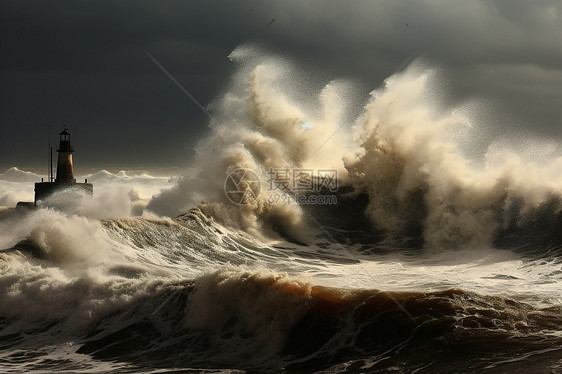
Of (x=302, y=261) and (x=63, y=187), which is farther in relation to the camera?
(x=63, y=187)

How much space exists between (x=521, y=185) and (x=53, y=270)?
51.3ft

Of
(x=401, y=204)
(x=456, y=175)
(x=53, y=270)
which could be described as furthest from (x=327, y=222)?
(x=53, y=270)

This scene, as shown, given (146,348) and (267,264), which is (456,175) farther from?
(146,348)

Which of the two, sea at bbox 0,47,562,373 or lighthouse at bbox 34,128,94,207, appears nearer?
sea at bbox 0,47,562,373

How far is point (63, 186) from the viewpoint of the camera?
27047 millimetres

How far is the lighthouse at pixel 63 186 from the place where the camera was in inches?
1041

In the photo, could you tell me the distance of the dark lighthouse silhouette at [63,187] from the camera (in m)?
26.4

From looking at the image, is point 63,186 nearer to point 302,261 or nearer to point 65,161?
point 65,161

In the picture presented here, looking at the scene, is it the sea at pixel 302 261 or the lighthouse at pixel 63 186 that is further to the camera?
the lighthouse at pixel 63 186

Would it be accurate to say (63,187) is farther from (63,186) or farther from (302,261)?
(302,261)

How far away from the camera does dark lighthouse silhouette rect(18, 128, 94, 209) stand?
26448 millimetres

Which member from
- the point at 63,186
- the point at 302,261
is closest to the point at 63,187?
the point at 63,186

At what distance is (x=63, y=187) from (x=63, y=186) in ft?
0.16

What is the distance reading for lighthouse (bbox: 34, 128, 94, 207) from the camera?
26.5 meters
